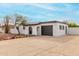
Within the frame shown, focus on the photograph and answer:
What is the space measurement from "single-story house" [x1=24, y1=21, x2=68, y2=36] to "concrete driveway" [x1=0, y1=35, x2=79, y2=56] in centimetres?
8

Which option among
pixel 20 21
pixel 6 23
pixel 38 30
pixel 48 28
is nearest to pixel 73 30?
pixel 48 28

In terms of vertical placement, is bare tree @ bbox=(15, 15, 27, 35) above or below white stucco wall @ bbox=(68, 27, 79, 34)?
above

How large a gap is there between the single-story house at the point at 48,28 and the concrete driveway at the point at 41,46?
77 millimetres

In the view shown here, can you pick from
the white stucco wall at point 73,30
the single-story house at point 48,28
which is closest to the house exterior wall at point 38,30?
the single-story house at point 48,28

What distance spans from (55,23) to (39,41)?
14.5 inches

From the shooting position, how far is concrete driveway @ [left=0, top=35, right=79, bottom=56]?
11.8 ft

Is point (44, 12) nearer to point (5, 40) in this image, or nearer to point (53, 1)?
point (53, 1)

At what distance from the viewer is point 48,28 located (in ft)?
12.2

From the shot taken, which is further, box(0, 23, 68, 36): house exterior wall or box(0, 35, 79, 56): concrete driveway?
box(0, 23, 68, 36): house exterior wall

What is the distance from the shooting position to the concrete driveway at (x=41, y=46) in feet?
11.8

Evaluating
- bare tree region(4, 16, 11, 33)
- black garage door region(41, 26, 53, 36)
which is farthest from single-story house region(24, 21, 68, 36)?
bare tree region(4, 16, 11, 33)

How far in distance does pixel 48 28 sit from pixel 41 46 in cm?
30

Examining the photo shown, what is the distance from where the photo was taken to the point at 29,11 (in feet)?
12.1

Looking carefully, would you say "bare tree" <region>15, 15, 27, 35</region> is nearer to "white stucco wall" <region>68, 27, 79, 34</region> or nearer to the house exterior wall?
the house exterior wall
